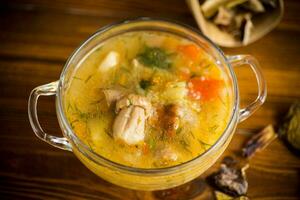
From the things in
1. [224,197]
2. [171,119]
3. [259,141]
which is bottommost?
[224,197]

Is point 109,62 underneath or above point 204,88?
above

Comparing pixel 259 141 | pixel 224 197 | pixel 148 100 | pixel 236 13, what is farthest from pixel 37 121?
pixel 236 13

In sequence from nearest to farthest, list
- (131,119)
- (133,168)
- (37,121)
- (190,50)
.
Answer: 1. (133,168)
2. (131,119)
3. (37,121)
4. (190,50)

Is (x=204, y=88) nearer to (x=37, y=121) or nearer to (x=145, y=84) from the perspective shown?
(x=145, y=84)

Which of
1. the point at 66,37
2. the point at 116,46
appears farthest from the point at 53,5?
the point at 116,46

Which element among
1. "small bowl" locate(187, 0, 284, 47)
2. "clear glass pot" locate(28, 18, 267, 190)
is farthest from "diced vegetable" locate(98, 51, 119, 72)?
"small bowl" locate(187, 0, 284, 47)

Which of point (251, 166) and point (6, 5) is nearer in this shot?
point (251, 166)

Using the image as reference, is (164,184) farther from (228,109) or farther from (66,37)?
(66,37)
